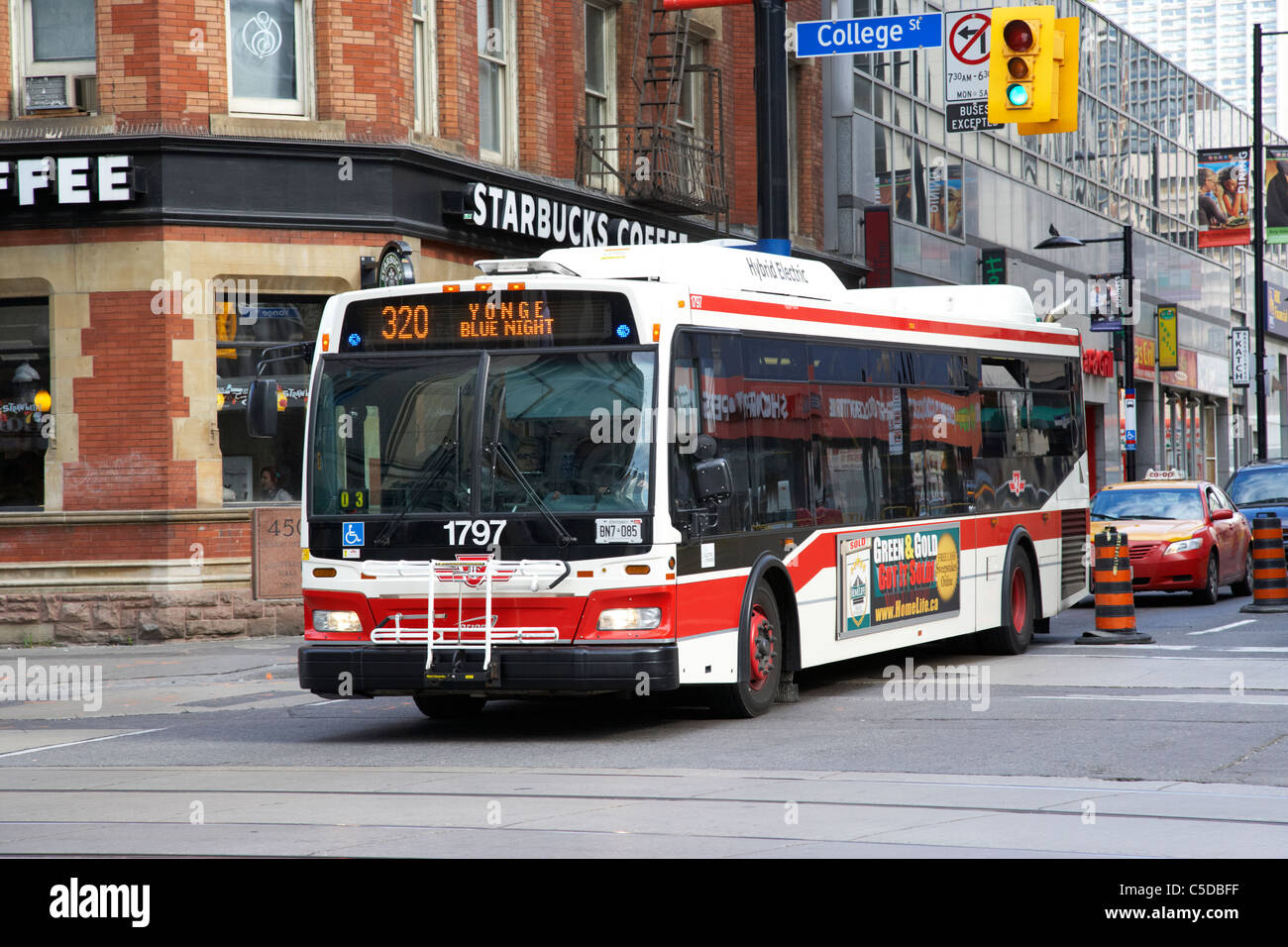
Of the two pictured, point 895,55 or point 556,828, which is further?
point 895,55

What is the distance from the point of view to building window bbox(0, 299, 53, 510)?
20.0m

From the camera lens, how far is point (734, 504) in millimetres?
12117

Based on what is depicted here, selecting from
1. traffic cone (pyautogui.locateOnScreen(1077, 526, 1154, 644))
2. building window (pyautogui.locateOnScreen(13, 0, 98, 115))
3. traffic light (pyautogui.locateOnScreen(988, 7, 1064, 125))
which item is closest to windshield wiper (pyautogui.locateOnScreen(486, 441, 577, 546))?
traffic light (pyautogui.locateOnScreen(988, 7, 1064, 125))

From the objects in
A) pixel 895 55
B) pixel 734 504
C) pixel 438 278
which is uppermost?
pixel 895 55

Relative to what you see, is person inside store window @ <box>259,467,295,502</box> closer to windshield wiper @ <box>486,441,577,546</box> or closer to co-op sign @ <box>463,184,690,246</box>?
co-op sign @ <box>463,184,690,246</box>

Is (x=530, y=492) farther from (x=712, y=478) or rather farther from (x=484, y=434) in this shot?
(x=712, y=478)

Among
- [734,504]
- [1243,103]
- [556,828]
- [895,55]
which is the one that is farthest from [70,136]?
[1243,103]

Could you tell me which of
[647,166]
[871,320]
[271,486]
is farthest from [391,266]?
[647,166]

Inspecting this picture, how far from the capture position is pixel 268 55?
67.3ft

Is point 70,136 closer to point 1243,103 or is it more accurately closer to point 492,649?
point 492,649

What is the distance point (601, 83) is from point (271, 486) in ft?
28.9

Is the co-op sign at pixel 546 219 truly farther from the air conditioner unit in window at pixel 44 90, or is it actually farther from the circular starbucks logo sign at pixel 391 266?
the air conditioner unit in window at pixel 44 90

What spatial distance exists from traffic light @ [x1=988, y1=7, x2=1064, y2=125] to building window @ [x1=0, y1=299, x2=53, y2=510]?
1091 cm

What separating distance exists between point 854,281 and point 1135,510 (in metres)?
10.5
